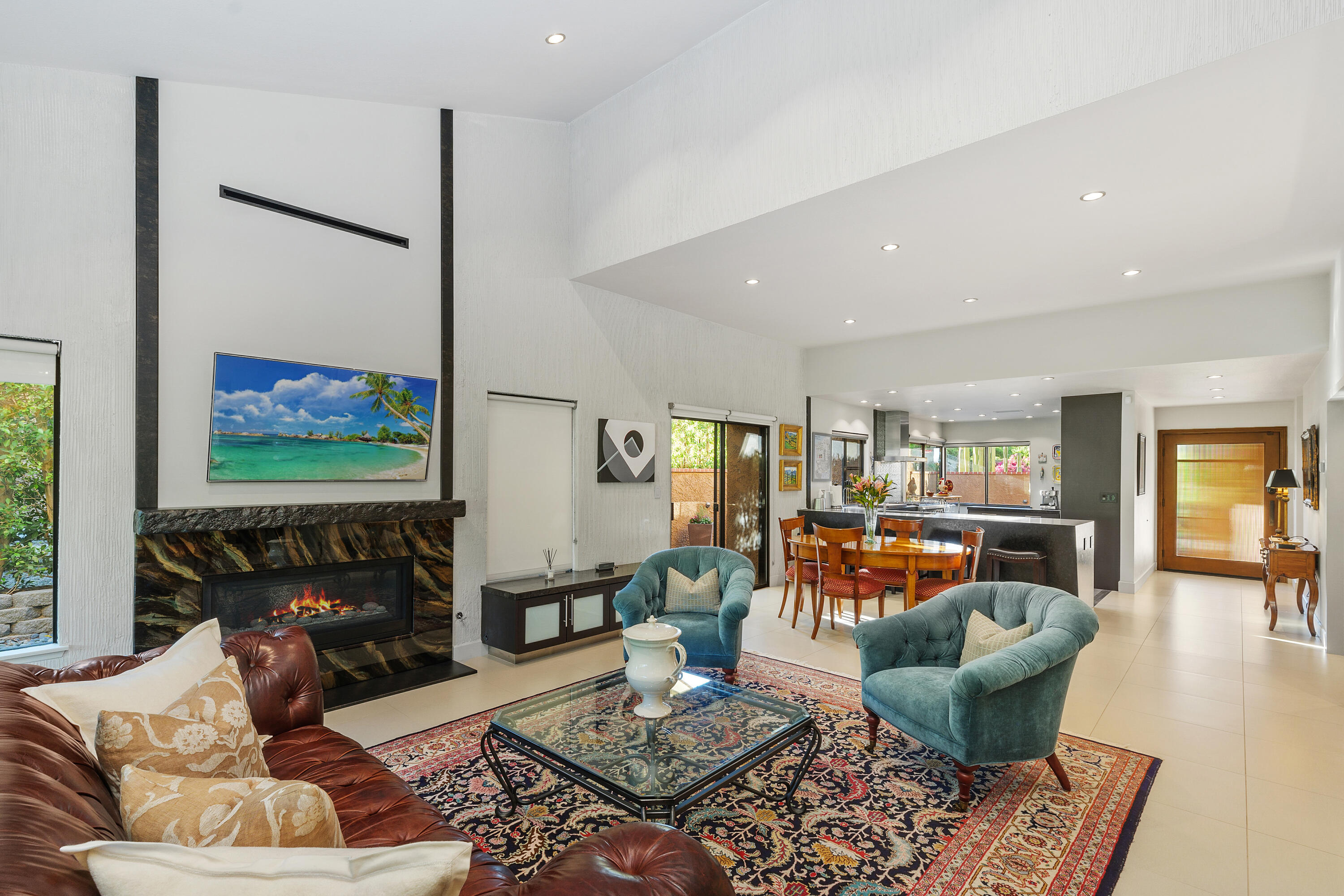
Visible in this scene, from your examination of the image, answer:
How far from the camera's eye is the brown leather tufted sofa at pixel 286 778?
0.99 meters

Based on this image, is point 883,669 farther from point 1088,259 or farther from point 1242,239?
point 1242,239

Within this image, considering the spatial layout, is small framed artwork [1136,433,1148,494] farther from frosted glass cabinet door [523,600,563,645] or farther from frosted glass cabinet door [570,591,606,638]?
frosted glass cabinet door [523,600,563,645]

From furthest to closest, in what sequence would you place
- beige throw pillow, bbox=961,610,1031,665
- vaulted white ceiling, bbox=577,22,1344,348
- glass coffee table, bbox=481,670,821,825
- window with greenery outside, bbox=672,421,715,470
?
window with greenery outside, bbox=672,421,715,470 → beige throw pillow, bbox=961,610,1031,665 → vaulted white ceiling, bbox=577,22,1344,348 → glass coffee table, bbox=481,670,821,825

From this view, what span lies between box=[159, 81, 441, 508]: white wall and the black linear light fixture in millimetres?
32

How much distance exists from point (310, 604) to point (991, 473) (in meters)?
12.2

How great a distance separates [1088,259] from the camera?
464cm

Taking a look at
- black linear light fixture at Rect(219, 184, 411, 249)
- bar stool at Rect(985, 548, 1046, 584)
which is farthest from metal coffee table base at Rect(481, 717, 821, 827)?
bar stool at Rect(985, 548, 1046, 584)

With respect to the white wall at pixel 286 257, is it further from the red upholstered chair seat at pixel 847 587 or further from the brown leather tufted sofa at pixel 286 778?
the red upholstered chair seat at pixel 847 587

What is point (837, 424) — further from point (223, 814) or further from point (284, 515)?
point (223, 814)

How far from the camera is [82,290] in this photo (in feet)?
10.6

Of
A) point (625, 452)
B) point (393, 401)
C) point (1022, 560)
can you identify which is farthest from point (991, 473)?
point (393, 401)

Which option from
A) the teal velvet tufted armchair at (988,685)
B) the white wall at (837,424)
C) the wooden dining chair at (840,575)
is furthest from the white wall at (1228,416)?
the teal velvet tufted armchair at (988,685)

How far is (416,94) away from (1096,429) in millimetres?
7555

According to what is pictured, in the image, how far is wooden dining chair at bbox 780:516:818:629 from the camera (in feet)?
18.5
